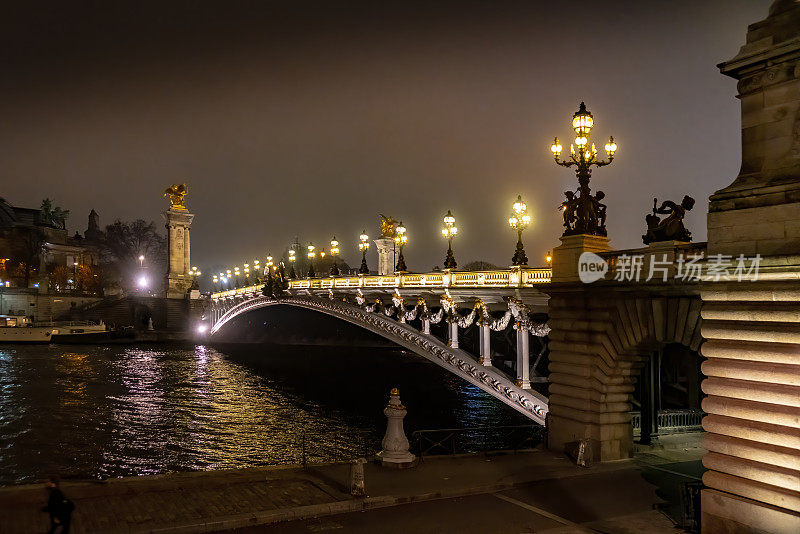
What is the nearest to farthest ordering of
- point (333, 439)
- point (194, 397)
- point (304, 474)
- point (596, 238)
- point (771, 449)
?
point (771, 449)
point (304, 474)
point (596, 238)
point (333, 439)
point (194, 397)

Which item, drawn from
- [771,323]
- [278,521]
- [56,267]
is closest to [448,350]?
[278,521]

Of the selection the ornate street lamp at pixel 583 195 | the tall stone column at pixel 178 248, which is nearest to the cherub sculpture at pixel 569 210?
the ornate street lamp at pixel 583 195

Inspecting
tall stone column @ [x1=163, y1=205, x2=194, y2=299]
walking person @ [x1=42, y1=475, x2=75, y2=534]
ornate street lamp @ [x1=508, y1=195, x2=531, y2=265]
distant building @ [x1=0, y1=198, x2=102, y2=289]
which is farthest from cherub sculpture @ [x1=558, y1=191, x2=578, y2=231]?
distant building @ [x1=0, y1=198, x2=102, y2=289]

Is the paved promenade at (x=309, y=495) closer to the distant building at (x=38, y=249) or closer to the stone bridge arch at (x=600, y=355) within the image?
the stone bridge arch at (x=600, y=355)

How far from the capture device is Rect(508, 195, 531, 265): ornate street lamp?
24.7 meters

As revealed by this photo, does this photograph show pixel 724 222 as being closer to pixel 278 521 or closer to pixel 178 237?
pixel 278 521

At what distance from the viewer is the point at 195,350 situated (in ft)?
260

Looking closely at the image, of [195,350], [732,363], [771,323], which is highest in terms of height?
[771,323]

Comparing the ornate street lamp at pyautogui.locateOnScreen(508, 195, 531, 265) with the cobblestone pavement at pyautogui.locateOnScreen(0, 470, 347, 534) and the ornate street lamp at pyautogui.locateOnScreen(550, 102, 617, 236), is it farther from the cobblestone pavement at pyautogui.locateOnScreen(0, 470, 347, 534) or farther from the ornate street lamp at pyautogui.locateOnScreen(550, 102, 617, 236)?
the cobblestone pavement at pyautogui.locateOnScreen(0, 470, 347, 534)

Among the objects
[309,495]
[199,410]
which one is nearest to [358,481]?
[309,495]

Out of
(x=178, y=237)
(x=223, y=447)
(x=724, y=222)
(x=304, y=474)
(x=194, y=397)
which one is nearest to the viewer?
(x=724, y=222)

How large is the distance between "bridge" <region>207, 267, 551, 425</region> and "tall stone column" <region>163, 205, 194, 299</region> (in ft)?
243

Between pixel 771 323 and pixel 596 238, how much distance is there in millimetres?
8337

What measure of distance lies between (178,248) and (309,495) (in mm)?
110810
